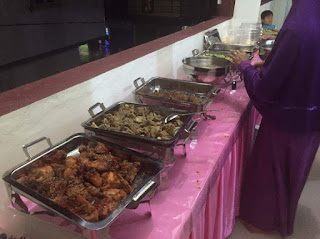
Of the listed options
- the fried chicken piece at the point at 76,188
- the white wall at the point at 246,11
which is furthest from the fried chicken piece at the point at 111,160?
the white wall at the point at 246,11

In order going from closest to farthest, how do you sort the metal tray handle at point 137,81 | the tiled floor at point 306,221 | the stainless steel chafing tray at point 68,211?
the stainless steel chafing tray at point 68,211, the metal tray handle at point 137,81, the tiled floor at point 306,221

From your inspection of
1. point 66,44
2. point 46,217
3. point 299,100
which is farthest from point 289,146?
point 66,44

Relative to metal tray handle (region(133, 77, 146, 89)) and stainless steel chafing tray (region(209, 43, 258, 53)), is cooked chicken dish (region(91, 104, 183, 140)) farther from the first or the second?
stainless steel chafing tray (region(209, 43, 258, 53))

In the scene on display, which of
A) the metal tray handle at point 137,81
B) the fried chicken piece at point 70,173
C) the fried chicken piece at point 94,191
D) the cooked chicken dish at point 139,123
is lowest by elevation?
the fried chicken piece at point 94,191

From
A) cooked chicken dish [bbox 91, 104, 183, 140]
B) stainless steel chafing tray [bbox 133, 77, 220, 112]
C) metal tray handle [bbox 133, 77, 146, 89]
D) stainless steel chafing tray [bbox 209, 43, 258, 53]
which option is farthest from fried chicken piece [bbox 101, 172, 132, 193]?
stainless steel chafing tray [bbox 209, 43, 258, 53]

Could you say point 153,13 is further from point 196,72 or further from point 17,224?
point 17,224

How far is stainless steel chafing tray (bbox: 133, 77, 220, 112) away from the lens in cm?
131

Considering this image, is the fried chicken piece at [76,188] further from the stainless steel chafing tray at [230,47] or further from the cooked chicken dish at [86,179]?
the stainless steel chafing tray at [230,47]

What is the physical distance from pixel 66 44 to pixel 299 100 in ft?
14.3

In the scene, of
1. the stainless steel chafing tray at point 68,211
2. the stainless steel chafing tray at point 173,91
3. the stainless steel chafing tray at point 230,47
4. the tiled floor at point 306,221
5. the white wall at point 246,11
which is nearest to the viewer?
the stainless steel chafing tray at point 68,211

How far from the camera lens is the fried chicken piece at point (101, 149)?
93 cm

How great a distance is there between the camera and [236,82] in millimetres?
1892

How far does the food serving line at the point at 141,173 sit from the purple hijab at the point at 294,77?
22 centimetres

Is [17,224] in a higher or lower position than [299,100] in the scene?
lower
